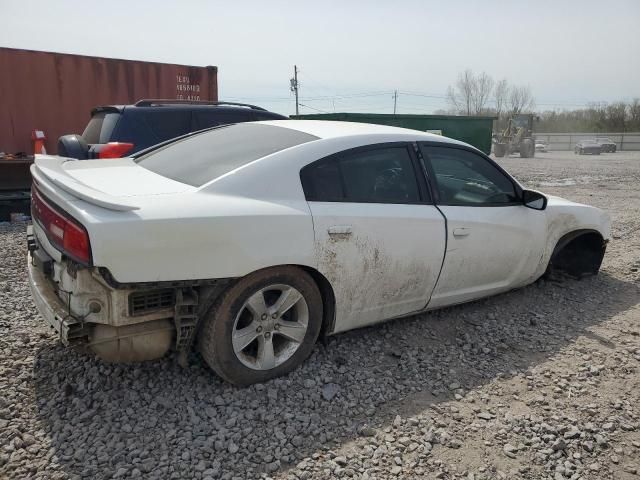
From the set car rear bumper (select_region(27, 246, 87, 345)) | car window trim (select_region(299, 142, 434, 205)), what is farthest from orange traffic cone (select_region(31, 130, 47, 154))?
car window trim (select_region(299, 142, 434, 205))

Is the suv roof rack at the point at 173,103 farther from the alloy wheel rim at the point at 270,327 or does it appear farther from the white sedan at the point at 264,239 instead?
the alloy wheel rim at the point at 270,327

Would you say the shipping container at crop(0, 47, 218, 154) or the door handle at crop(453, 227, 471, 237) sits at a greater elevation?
the shipping container at crop(0, 47, 218, 154)

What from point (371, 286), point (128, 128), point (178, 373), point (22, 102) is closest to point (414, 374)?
point (371, 286)

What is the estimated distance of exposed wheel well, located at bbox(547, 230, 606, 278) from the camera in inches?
192

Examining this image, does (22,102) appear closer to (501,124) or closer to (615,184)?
(615,184)

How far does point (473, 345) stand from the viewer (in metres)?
3.60

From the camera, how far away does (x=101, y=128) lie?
635 centimetres

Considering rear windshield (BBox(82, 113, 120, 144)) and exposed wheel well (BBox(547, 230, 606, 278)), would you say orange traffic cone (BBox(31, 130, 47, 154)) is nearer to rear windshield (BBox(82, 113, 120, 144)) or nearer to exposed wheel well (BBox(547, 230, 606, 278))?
rear windshield (BBox(82, 113, 120, 144))

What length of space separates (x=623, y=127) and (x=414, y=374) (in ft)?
191

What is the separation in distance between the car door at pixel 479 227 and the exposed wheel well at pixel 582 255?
98cm

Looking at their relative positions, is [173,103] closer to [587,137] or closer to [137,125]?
[137,125]

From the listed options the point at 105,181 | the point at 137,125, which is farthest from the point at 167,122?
the point at 105,181

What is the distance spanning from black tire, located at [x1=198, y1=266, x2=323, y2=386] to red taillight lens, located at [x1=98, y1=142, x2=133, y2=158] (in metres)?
3.87

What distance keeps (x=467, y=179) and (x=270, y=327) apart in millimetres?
1969
